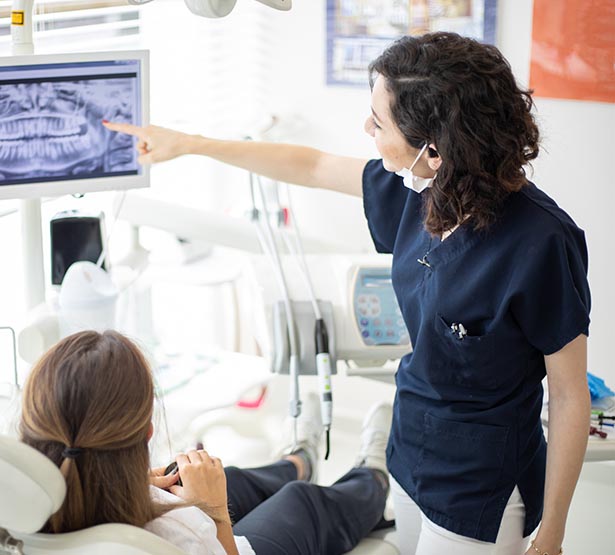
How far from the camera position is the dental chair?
36.4 inches

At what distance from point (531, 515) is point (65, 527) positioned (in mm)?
752

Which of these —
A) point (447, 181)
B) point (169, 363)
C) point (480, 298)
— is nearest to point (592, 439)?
point (480, 298)

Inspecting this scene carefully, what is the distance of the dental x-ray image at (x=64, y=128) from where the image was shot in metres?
1.66

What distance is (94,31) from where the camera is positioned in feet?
8.00

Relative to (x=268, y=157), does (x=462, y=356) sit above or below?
below

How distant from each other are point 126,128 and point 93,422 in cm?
80

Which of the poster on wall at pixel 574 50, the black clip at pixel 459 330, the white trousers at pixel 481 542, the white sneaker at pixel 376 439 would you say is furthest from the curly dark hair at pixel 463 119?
the poster on wall at pixel 574 50

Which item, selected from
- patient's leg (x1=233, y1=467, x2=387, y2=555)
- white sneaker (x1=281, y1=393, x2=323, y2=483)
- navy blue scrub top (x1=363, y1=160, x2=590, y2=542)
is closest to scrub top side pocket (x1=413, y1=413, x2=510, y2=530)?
navy blue scrub top (x1=363, y1=160, x2=590, y2=542)

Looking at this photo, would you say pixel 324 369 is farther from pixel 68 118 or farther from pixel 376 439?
pixel 68 118

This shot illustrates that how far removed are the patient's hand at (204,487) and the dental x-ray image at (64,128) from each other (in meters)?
0.68

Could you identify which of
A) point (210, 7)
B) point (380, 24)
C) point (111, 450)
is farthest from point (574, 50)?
point (111, 450)

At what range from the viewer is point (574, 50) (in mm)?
2344

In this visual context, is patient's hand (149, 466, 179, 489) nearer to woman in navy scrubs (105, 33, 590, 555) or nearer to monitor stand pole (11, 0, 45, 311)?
woman in navy scrubs (105, 33, 590, 555)

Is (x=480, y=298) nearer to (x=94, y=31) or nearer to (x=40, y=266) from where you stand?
(x=40, y=266)
